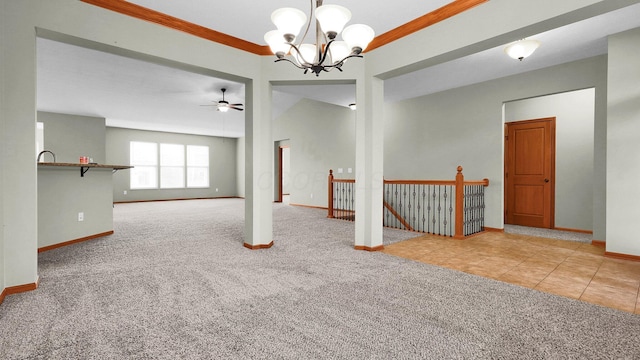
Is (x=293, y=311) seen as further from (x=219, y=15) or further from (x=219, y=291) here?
(x=219, y=15)

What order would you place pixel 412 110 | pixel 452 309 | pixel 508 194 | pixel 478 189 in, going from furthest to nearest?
pixel 412 110 → pixel 508 194 → pixel 478 189 → pixel 452 309

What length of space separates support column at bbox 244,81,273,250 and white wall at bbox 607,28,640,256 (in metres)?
4.45

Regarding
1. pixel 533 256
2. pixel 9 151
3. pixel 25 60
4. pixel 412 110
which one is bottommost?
pixel 533 256

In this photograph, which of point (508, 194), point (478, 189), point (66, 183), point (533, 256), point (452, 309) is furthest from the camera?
point (508, 194)

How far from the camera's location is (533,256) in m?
3.71

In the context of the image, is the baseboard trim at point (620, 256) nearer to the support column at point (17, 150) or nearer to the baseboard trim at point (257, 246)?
the baseboard trim at point (257, 246)

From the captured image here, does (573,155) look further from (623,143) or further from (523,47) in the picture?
(523,47)

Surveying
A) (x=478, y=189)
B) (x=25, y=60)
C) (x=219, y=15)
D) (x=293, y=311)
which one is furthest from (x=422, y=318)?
(x=478, y=189)

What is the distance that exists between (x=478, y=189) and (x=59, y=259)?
643 cm

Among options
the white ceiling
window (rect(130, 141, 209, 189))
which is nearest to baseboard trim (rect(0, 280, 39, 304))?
the white ceiling

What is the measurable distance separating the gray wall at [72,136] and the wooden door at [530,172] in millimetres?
11002

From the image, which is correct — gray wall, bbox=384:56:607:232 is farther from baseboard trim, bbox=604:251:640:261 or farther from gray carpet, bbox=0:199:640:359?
gray carpet, bbox=0:199:640:359

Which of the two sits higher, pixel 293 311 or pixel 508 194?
pixel 508 194

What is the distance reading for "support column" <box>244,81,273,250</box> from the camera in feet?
13.1
